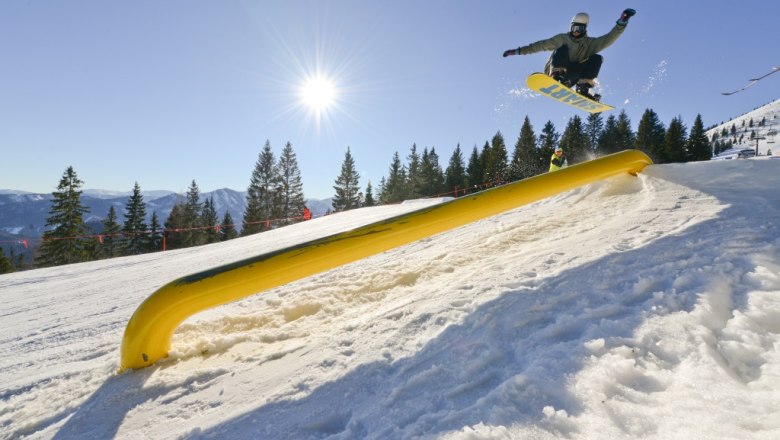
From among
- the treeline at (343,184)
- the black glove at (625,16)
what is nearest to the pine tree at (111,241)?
the treeline at (343,184)

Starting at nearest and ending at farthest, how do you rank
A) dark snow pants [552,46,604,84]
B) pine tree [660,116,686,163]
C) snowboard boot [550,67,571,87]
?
dark snow pants [552,46,604,84]
snowboard boot [550,67,571,87]
pine tree [660,116,686,163]

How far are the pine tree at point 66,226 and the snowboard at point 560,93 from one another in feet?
125

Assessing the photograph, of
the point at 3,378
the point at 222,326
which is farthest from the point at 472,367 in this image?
the point at 3,378

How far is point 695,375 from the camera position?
54.4 inches

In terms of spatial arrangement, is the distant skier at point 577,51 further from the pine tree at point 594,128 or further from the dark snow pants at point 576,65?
the pine tree at point 594,128

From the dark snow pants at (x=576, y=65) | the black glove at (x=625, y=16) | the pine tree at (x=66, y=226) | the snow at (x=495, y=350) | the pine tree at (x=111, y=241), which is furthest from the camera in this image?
the pine tree at (x=111, y=241)

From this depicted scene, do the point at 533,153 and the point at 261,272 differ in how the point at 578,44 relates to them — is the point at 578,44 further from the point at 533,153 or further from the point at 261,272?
the point at 533,153

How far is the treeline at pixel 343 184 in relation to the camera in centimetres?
3159

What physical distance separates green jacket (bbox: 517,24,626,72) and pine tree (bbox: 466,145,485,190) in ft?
146

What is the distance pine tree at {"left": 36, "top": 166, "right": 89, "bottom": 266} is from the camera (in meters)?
30.1

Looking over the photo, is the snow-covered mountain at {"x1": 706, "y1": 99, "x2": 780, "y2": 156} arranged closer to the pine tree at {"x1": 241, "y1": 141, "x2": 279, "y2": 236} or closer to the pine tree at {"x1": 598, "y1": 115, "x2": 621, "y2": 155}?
the pine tree at {"x1": 598, "y1": 115, "x2": 621, "y2": 155}

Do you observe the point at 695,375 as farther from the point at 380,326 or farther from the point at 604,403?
the point at 380,326

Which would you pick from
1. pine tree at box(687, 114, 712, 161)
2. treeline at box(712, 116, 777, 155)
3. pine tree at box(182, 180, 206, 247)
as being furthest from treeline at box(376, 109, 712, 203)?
treeline at box(712, 116, 777, 155)

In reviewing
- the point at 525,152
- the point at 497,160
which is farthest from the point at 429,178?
the point at 525,152
